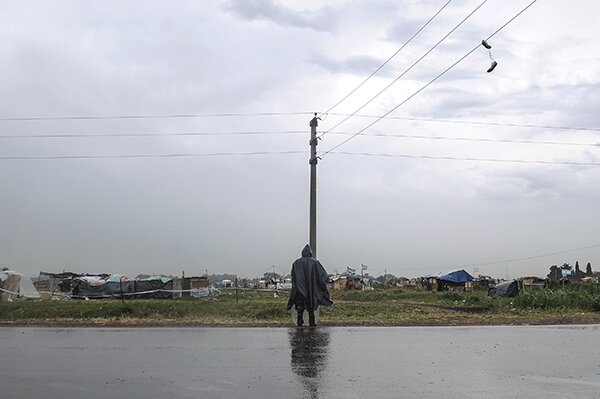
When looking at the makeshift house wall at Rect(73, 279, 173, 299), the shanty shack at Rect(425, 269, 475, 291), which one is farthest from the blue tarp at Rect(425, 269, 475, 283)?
the makeshift house wall at Rect(73, 279, 173, 299)

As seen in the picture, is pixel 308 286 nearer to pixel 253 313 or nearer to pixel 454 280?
pixel 253 313

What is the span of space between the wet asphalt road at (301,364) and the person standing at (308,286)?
1195 millimetres

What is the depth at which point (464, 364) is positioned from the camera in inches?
365

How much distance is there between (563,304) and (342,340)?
1432cm

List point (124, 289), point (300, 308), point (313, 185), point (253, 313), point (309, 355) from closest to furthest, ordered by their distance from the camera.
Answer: point (309, 355) < point (300, 308) < point (313, 185) < point (253, 313) < point (124, 289)

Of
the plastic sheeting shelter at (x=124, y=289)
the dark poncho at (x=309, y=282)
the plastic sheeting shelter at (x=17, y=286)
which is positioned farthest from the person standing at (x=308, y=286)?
the plastic sheeting shelter at (x=124, y=289)

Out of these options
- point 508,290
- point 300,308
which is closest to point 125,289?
point 508,290

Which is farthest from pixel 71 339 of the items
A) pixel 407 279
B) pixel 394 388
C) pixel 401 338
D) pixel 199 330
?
pixel 407 279

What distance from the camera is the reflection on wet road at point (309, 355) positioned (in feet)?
25.7

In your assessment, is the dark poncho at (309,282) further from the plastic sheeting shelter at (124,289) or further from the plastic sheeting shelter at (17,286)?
the plastic sheeting shelter at (124,289)

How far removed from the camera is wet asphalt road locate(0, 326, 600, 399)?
7.47 metres

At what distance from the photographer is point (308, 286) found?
49.2 feet

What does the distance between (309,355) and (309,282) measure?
495cm

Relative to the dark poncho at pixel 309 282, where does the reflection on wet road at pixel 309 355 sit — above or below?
below
